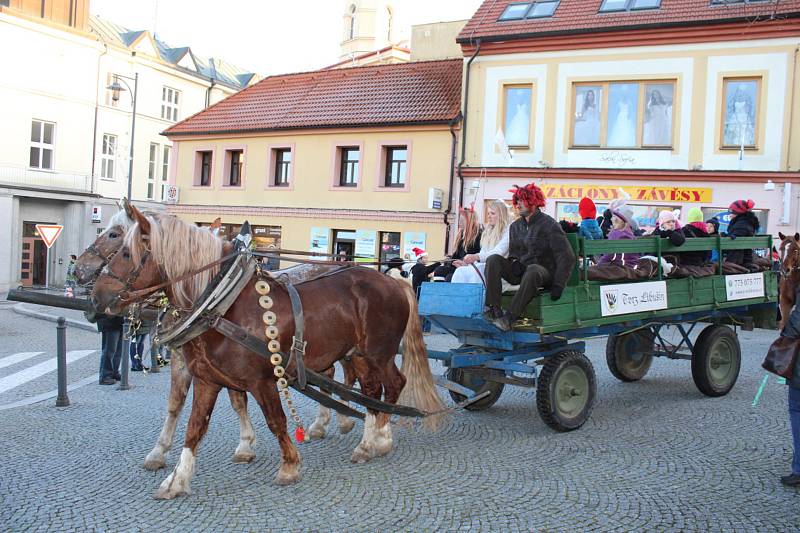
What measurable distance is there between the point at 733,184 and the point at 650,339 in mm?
10022

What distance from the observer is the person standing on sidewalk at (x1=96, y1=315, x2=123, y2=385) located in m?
8.27

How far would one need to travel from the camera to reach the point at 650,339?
8.43 m

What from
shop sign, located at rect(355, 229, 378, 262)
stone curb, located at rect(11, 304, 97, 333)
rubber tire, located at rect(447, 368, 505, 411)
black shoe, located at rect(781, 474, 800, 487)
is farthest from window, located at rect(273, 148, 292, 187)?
black shoe, located at rect(781, 474, 800, 487)

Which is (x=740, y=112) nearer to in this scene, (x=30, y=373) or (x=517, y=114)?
(x=517, y=114)

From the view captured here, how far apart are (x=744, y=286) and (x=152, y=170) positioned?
104 ft

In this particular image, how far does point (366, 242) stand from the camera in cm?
2077

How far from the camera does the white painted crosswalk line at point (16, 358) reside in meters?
10.0

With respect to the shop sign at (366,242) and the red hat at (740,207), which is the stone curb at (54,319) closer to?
the shop sign at (366,242)

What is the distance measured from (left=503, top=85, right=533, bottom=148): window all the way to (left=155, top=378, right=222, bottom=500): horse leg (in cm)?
1525

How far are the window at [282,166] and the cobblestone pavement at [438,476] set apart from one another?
52.9 ft

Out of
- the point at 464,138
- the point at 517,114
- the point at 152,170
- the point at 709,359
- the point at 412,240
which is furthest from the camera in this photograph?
the point at 152,170

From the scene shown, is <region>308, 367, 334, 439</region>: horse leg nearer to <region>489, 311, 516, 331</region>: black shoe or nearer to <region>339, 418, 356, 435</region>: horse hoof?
<region>339, 418, 356, 435</region>: horse hoof

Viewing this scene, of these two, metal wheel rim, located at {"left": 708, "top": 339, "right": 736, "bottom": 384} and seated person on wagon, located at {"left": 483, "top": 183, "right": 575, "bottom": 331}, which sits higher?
seated person on wagon, located at {"left": 483, "top": 183, "right": 575, "bottom": 331}

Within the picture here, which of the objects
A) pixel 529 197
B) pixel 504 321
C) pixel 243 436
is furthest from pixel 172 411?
pixel 529 197
